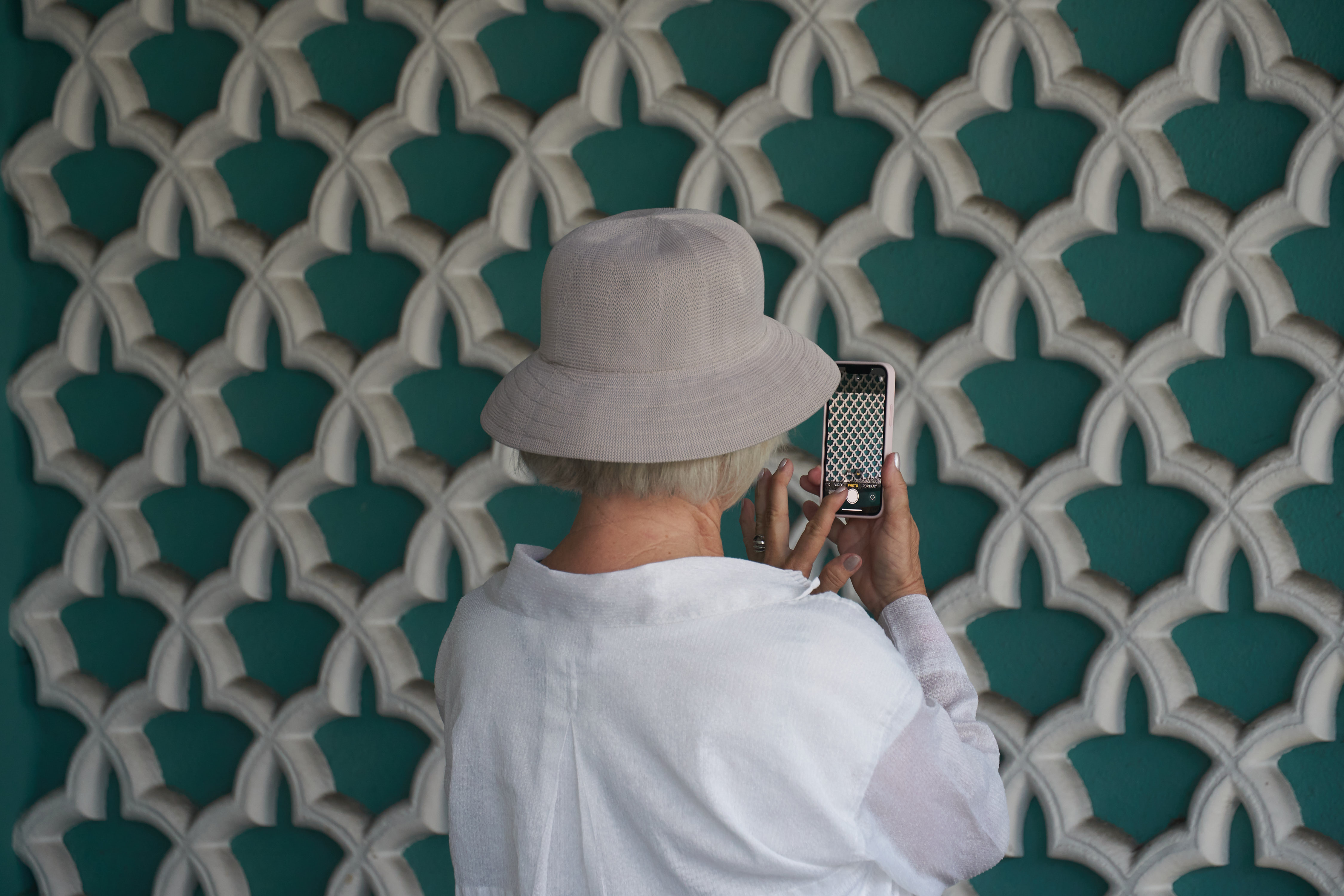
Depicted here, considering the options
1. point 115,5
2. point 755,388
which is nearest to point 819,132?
→ point 755,388

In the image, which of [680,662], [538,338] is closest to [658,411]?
[680,662]

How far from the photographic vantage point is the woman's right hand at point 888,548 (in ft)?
3.33

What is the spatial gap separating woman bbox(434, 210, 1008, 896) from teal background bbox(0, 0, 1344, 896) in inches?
25.5

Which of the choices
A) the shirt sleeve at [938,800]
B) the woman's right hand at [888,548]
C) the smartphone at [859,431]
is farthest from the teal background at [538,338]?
the shirt sleeve at [938,800]

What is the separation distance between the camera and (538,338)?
61.6 inches

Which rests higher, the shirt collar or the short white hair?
the short white hair

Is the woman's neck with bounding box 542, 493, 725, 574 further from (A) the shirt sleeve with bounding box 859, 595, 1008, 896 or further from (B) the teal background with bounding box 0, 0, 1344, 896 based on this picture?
(B) the teal background with bounding box 0, 0, 1344, 896

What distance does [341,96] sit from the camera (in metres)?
1.60

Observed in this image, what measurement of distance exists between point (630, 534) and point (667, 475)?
0.19 feet

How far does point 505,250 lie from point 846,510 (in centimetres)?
70

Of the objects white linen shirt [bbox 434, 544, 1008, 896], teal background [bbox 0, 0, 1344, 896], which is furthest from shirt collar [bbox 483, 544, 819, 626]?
teal background [bbox 0, 0, 1344, 896]

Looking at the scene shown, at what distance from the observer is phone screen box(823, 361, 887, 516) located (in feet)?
3.62

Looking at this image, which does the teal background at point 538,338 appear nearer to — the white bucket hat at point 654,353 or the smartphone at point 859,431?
the smartphone at point 859,431

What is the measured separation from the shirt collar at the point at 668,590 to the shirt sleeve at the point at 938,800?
140 mm
